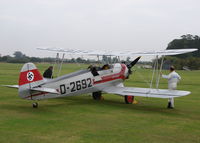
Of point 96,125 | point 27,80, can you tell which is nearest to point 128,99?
point 27,80

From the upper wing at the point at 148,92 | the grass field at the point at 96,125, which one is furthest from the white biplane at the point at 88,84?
the grass field at the point at 96,125

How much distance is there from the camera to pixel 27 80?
9.25 m

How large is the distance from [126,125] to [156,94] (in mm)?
3231

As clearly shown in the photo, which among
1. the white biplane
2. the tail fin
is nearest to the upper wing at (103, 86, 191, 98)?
the white biplane

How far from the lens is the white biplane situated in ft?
30.6

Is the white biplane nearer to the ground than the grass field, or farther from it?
farther from it

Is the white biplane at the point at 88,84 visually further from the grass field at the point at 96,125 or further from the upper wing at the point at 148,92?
the grass field at the point at 96,125

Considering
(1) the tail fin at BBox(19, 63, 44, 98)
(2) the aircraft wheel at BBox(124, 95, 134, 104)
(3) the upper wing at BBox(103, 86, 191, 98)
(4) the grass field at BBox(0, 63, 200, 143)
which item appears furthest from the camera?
(2) the aircraft wheel at BBox(124, 95, 134, 104)

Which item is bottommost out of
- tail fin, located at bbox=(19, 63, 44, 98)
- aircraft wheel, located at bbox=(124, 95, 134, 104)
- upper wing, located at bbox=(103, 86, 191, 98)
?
aircraft wheel, located at bbox=(124, 95, 134, 104)

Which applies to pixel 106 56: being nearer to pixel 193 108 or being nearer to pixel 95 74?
pixel 95 74

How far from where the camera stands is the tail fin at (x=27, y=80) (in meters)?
9.23

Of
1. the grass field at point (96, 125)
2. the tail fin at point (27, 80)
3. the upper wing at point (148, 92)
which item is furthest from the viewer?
the upper wing at point (148, 92)

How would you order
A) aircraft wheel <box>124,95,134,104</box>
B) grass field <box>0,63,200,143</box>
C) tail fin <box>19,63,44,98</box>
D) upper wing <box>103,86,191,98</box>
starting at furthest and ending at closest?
aircraft wheel <box>124,95,134,104</box> < upper wing <box>103,86,191,98</box> < tail fin <box>19,63,44,98</box> < grass field <box>0,63,200,143</box>

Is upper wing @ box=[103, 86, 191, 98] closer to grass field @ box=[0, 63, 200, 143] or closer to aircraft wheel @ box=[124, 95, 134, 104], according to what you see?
aircraft wheel @ box=[124, 95, 134, 104]
